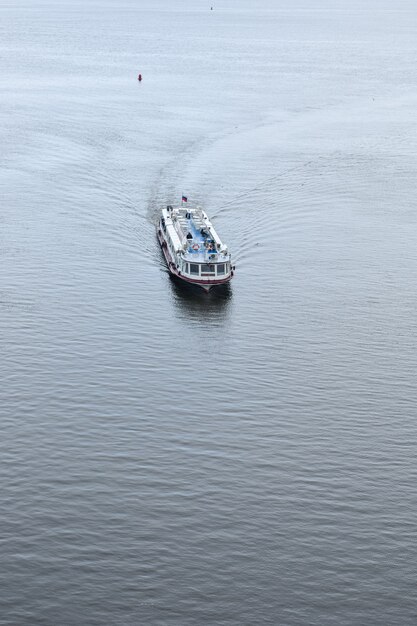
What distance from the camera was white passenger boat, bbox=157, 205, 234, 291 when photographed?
128m

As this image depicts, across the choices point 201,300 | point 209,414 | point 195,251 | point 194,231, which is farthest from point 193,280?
point 209,414

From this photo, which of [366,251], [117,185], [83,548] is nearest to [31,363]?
[83,548]

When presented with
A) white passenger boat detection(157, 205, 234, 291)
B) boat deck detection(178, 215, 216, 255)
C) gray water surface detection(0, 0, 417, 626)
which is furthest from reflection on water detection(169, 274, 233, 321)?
boat deck detection(178, 215, 216, 255)

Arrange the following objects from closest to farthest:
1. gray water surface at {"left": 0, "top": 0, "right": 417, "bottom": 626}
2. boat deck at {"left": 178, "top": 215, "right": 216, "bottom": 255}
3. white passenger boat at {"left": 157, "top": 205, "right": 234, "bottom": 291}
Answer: gray water surface at {"left": 0, "top": 0, "right": 417, "bottom": 626} < white passenger boat at {"left": 157, "top": 205, "right": 234, "bottom": 291} < boat deck at {"left": 178, "top": 215, "right": 216, "bottom": 255}

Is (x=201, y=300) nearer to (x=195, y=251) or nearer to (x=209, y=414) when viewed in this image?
(x=195, y=251)

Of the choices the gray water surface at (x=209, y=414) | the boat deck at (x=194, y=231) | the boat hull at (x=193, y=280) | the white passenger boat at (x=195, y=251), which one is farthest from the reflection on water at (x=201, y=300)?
the boat deck at (x=194, y=231)

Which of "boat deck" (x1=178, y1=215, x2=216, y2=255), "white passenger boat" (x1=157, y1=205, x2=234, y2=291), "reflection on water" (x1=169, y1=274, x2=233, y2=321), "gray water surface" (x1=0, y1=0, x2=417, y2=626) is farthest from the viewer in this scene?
"boat deck" (x1=178, y1=215, x2=216, y2=255)

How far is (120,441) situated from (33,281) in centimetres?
4553

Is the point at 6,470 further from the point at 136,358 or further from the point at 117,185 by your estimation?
the point at 117,185

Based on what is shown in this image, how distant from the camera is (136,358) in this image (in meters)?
108

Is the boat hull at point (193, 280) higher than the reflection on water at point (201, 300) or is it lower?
higher

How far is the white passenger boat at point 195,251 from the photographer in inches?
5059

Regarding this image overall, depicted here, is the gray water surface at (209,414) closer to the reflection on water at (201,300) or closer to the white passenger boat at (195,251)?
the reflection on water at (201,300)

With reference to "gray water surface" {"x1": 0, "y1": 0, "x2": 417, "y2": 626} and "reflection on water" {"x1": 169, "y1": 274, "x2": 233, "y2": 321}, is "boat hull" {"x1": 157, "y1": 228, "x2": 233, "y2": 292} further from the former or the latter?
"gray water surface" {"x1": 0, "y1": 0, "x2": 417, "y2": 626}
